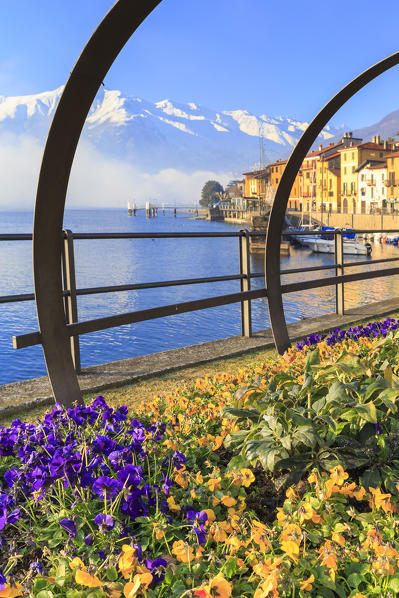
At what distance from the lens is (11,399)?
11.1ft

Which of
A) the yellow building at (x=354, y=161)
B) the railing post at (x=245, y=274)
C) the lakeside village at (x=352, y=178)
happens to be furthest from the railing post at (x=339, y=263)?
the yellow building at (x=354, y=161)

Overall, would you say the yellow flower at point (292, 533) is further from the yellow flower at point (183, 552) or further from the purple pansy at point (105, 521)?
the purple pansy at point (105, 521)

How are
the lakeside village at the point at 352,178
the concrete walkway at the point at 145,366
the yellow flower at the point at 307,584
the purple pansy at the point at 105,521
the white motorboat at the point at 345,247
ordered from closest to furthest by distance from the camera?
the yellow flower at the point at 307,584 → the purple pansy at the point at 105,521 → the concrete walkway at the point at 145,366 → the white motorboat at the point at 345,247 → the lakeside village at the point at 352,178

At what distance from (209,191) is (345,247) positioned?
470 ft

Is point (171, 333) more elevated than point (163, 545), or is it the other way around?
point (163, 545)

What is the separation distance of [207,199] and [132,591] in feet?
609

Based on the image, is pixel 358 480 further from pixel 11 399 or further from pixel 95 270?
pixel 95 270

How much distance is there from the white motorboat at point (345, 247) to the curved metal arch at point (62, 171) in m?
37.7

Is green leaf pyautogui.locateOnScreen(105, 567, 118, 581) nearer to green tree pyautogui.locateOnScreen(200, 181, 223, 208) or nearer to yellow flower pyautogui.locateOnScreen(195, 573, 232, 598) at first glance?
yellow flower pyautogui.locateOnScreen(195, 573, 232, 598)

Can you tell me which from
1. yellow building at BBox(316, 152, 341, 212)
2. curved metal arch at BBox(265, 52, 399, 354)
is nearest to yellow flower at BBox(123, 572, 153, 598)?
curved metal arch at BBox(265, 52, 399, 354)

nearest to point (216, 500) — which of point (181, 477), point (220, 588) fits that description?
point (181, 477)

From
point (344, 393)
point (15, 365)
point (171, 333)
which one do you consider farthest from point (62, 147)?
point (171, 333)

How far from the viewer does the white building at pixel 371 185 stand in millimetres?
69062

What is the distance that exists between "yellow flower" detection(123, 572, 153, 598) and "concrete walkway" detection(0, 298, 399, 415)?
7.27ft
